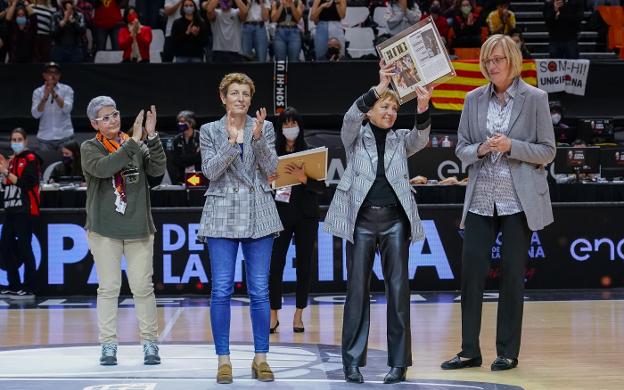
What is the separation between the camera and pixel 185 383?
7102 millimetres

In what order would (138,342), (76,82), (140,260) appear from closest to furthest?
(140,260), (138,342), (76,82)

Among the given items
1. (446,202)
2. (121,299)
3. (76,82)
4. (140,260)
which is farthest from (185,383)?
(76,82)

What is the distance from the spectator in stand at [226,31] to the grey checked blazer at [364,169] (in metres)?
10.3

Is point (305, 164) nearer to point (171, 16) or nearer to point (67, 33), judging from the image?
point (67, 33)

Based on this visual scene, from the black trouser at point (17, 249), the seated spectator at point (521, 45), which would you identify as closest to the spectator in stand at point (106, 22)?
the seated spectator at point (521, 45)

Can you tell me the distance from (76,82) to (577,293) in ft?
28.4

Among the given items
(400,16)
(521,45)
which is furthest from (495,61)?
(521,45)

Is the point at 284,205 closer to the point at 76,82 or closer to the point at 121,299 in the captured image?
the point at 121,299

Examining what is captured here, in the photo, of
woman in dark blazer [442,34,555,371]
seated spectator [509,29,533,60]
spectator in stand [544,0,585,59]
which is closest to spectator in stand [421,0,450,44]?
seated spectator [509,29,533,60]

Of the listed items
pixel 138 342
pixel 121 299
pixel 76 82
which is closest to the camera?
pixel 138 342

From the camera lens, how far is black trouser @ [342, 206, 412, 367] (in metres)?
7.28

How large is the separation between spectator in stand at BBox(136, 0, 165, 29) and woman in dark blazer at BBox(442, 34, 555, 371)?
11857 millimetres

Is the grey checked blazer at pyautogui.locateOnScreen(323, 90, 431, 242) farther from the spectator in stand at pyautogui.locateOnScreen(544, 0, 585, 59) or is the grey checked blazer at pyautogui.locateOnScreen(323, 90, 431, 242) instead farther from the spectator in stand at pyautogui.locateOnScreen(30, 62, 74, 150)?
the spectator in stand at pyautogui.locateOnScreen(544, 0, 585, 59)

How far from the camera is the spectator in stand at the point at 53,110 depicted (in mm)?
16422
